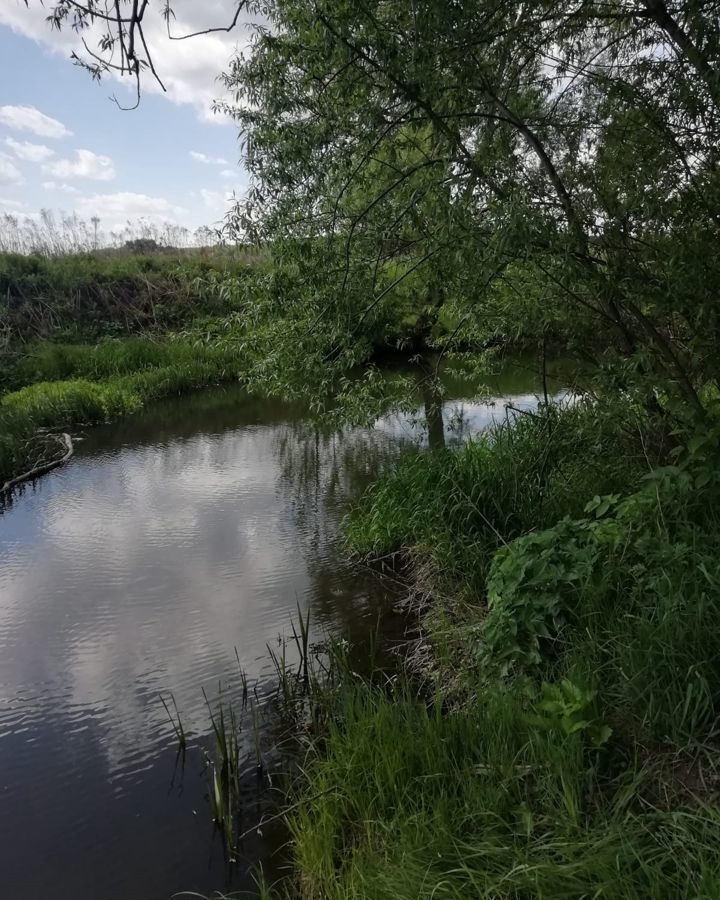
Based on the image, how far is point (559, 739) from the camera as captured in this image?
9.13 ft

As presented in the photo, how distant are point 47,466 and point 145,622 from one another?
532cm

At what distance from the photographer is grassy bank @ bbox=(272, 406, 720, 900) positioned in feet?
7.52

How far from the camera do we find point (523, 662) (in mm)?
3449

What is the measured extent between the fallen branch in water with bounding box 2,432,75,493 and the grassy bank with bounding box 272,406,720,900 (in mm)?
6848

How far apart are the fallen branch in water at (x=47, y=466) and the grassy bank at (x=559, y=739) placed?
270 inches

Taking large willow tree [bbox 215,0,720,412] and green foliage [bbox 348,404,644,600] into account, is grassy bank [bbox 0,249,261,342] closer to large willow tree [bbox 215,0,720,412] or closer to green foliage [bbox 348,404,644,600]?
green foliage [bbox 348,404,644,600]

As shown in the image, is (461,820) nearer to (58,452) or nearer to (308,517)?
(308,517)

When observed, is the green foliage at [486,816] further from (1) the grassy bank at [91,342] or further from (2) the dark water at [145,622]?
(1) the grassy bank at [91,342]

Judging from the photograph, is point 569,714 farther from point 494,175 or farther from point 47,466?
point 47,466

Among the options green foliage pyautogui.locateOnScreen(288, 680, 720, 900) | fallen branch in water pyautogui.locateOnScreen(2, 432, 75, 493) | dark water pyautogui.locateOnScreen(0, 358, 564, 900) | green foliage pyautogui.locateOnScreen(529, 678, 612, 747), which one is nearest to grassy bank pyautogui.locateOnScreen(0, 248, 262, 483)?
fallen branch in water pyautogui.locateOnScreen(2, 432, 75, 493)

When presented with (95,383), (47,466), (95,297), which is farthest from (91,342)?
(47,466)

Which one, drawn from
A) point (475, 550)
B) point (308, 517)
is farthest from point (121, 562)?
point (475, 550)

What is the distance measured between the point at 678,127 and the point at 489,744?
3677 millimetres

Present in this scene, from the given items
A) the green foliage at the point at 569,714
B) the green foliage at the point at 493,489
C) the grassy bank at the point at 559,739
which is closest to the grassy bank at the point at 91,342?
the green foliage at the point at 493,489
